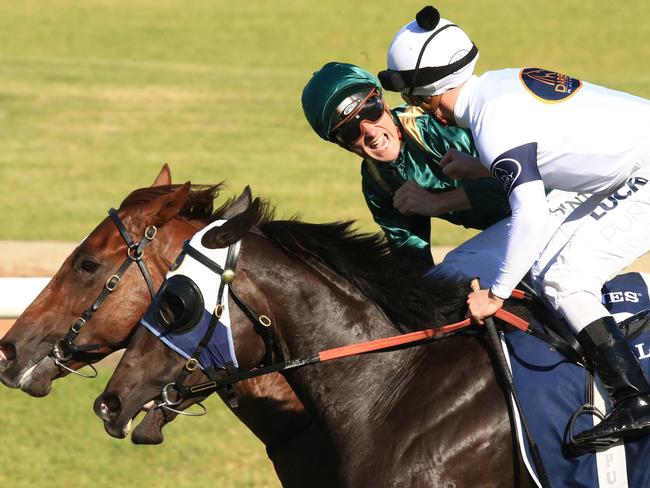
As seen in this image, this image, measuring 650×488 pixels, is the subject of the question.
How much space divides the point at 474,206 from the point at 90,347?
5.32 ft

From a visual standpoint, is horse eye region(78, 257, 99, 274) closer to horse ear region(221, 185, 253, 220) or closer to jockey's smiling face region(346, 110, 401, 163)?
horse ear region(221, 185, 253, 220)

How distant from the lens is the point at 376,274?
155 inches

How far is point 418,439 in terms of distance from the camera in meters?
3.68

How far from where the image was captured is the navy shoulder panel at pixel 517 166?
143 inches

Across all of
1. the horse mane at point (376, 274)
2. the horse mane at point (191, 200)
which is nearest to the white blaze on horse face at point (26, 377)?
the horse mane at point (191, 200)

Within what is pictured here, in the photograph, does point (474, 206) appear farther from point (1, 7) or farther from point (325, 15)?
point (1, 7)

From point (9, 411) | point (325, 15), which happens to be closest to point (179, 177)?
point (9, 411)

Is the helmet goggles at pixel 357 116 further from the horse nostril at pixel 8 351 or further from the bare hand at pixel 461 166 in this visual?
the horse nostril at pixel 8 351

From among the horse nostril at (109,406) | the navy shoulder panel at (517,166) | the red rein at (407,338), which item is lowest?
the horse nostril at (109,406)

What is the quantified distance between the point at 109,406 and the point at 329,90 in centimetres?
142

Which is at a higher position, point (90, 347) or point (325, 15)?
point (90, 347)

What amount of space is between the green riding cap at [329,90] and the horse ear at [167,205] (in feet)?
2.00

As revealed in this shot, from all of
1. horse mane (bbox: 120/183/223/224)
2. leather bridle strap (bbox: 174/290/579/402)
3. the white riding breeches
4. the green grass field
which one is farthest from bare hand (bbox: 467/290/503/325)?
the green grass field

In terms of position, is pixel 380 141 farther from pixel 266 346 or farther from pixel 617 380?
pixel 617 380
